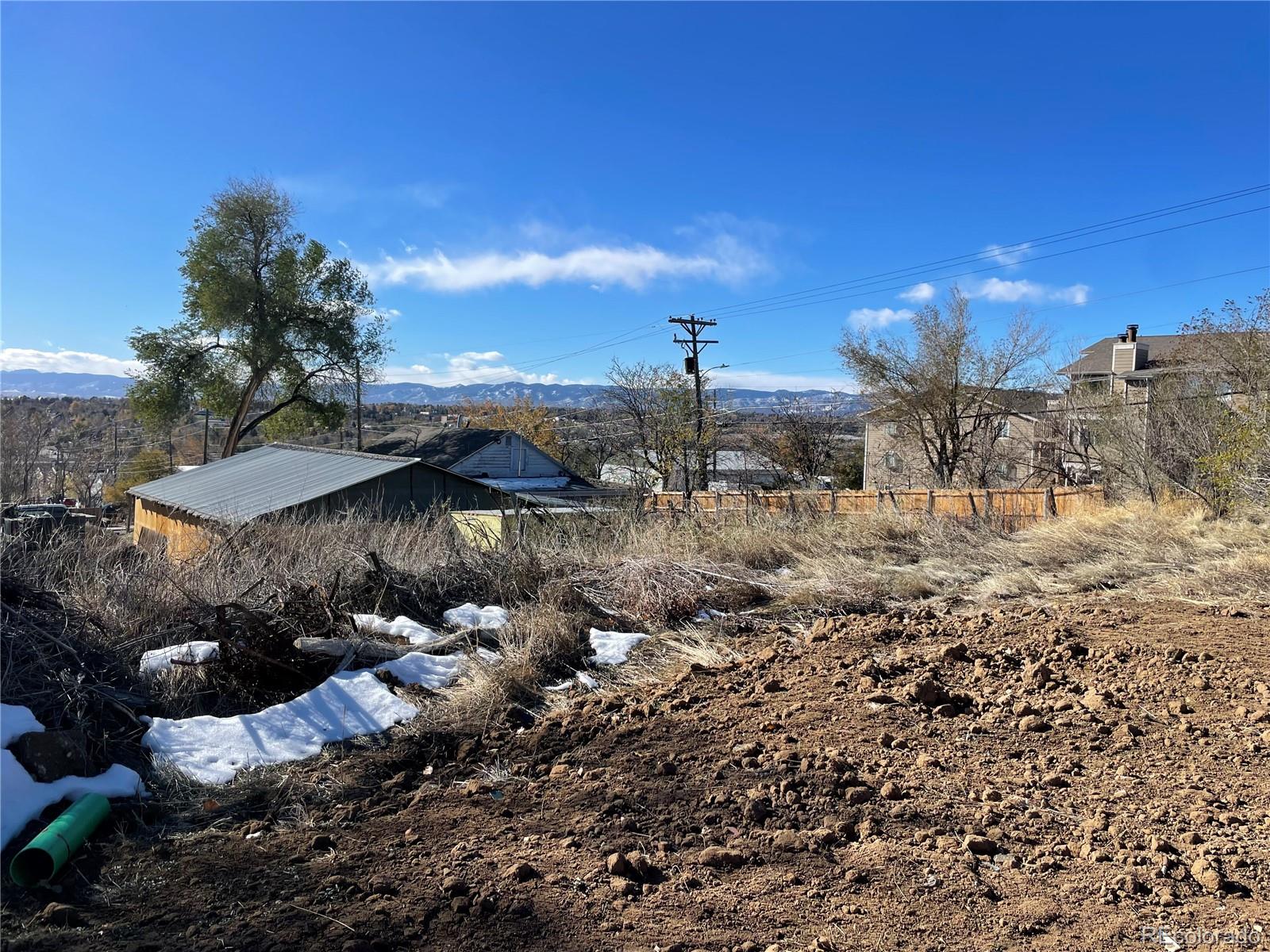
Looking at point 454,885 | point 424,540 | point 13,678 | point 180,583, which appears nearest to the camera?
point 454,885

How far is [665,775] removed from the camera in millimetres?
3873

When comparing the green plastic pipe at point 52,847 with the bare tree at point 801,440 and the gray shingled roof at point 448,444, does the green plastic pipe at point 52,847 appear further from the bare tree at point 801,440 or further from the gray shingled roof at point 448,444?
the bare tree at point 801,440

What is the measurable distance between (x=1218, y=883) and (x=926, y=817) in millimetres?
941

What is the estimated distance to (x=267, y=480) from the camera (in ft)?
75.6

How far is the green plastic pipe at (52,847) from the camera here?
3.33 m

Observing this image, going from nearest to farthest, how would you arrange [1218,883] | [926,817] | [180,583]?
[1218,883] → [926,817] → [180,583]

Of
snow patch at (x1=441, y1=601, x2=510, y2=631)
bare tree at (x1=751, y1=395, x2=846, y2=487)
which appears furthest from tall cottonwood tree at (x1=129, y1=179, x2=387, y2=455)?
snow patch at (x1=441, y1=601, x2=510, y2=631)

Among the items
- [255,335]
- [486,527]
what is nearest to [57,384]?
[255,335]

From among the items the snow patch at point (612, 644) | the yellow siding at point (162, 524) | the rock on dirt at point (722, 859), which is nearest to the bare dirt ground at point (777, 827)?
the rock on dirt at point (722, 859)

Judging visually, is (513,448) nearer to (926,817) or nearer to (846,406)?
(846,406)

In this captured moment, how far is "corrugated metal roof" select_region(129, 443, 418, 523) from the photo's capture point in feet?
64.4

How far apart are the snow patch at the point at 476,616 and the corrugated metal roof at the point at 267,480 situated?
34.9ft

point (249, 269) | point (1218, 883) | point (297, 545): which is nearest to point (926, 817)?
point (1218, 883)

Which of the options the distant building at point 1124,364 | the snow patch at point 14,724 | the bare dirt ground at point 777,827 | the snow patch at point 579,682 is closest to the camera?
the bare dirt ground at point 777,827
